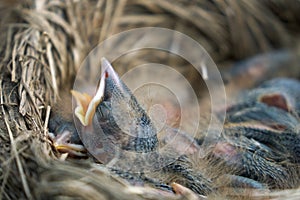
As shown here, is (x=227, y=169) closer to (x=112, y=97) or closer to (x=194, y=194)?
(x=194, y=194)

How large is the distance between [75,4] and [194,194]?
129 cm

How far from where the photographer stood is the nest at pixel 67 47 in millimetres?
1386

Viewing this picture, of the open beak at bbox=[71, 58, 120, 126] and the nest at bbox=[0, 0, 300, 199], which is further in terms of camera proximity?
the open beak at bbox=[71, 58, 120, 126]

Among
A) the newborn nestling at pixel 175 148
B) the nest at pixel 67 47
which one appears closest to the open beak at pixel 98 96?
the newborn nestling at pixel 175 148

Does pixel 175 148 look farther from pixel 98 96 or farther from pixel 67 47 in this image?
pixel 67 47

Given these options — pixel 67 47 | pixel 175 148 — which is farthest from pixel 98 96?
pixel 67 47

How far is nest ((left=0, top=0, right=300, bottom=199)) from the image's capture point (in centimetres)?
139

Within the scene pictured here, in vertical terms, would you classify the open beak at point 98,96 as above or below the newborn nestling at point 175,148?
above

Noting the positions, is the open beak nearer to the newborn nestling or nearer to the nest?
the newborn nestling

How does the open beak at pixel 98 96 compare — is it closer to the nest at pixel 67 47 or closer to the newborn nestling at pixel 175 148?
the newborn nestling at pixel 175 148

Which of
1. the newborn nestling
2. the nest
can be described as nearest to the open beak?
the newborn nestling

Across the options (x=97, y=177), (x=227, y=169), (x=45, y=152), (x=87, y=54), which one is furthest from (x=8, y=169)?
(x=87, y=54)

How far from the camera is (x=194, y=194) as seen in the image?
59.9 inches

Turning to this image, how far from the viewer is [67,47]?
2.29 meters
